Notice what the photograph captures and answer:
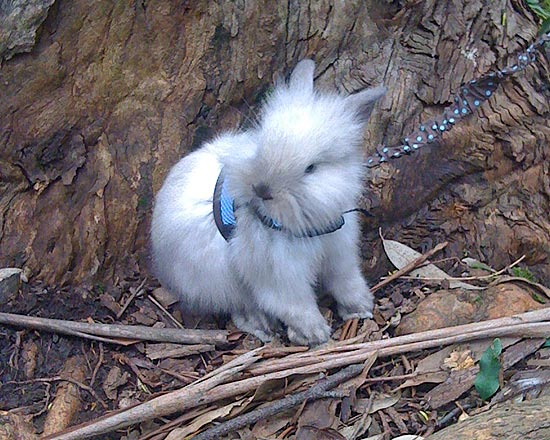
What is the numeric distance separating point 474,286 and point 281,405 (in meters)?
1.33

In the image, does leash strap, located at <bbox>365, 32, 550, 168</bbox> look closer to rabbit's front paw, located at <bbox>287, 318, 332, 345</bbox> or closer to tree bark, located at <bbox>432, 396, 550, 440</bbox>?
rabbit's front paw, located at <bbox>287, 318, 332, 345</bbox>

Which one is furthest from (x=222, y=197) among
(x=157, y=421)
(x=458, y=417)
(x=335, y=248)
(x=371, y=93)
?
(x=458, y=417)

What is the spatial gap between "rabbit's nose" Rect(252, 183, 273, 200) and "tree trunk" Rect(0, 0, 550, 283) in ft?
4.30

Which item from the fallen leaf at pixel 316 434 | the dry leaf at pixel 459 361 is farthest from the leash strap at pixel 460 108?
the fallen leaf at pixel 316 434

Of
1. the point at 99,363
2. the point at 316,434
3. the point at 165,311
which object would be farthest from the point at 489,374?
the point at 99,363

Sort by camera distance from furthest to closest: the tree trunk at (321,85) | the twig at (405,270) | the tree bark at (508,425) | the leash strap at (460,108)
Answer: the leash strap at (460,108) < the twig at (405,270) < the tree trunk at (321,85) < the tree bark at (508,425)

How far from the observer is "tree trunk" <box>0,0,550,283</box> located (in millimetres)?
4027

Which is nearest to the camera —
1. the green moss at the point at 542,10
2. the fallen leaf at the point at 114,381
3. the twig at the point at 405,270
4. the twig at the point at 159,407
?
the twig at the point at 159,407

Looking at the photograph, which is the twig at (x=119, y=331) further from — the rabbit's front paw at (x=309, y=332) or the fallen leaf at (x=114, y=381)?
the rabbit's front paw at (x=309, y=332)

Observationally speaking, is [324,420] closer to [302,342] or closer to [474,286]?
[302,342]

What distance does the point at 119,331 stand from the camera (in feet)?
12.6

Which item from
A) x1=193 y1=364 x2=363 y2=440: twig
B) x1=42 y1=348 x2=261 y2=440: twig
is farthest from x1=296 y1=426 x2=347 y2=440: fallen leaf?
x1=42 y1=348 x2=261 y2=440: twig

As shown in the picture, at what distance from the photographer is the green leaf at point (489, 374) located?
3361 mm

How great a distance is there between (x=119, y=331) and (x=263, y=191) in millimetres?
1248
